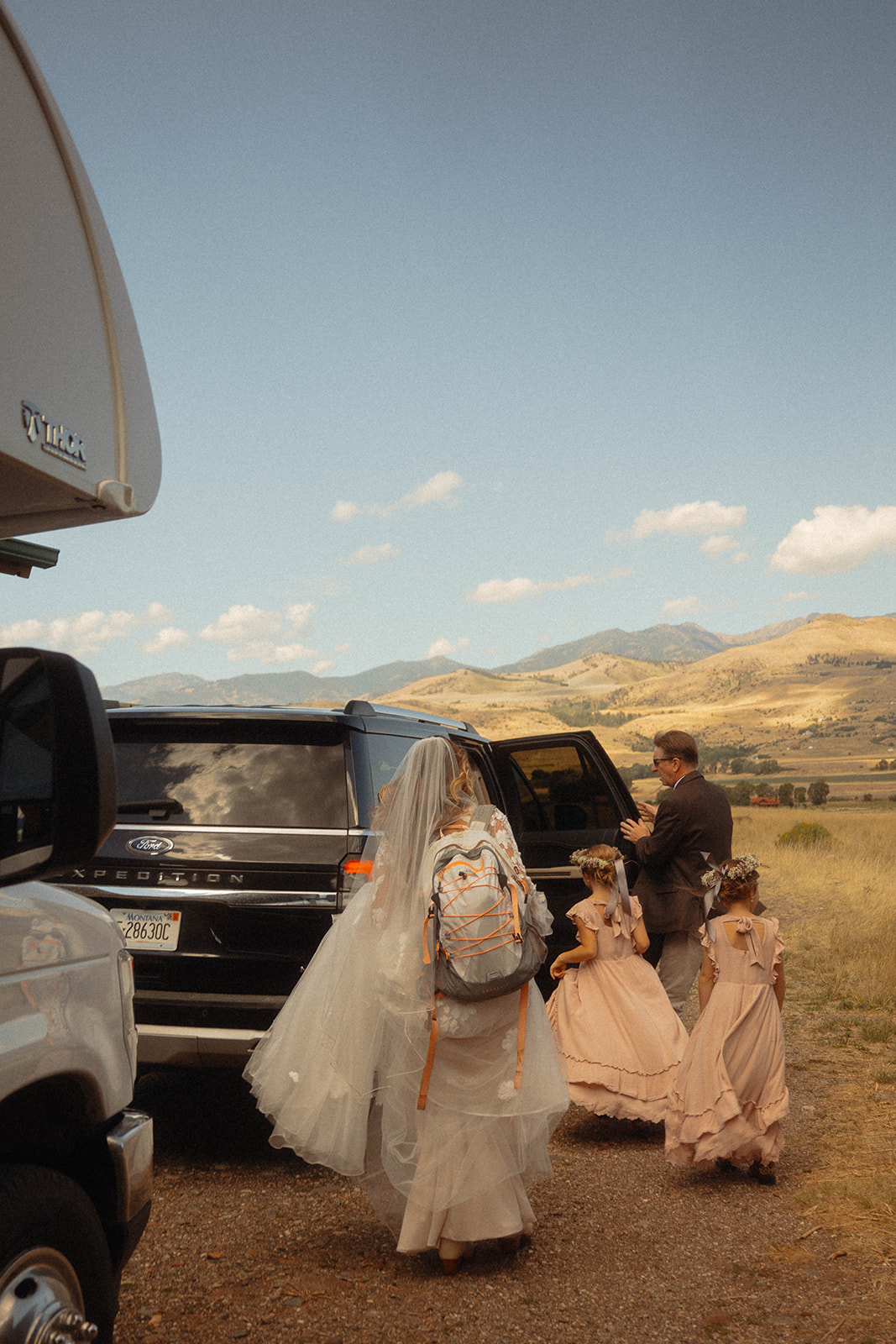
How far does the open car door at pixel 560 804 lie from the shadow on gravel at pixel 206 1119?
2.19 meters

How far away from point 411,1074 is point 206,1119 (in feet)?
8.48

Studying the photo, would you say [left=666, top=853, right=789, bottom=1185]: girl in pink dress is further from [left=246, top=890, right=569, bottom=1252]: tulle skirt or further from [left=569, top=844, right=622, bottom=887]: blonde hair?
[left=246, top=890, right=569, bottom=1252]: tulle skirt

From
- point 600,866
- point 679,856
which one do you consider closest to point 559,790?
point 679,856

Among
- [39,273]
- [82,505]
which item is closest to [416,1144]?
[82,505]

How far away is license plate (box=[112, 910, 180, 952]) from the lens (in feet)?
16.0

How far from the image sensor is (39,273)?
93.7 inches

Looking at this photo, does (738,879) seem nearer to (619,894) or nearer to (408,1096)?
(619,894)

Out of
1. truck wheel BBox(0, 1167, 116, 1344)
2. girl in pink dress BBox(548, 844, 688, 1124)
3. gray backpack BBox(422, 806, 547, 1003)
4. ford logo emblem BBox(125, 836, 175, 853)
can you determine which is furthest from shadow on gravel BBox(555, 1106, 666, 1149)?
truck wheel BBox(0, 1167, 116, 1344)

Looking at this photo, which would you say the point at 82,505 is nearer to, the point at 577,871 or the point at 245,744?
the point at 245,744

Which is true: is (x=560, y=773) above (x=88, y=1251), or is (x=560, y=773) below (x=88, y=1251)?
above

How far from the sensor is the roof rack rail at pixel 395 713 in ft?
17.4

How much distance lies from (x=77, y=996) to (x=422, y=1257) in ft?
7.89

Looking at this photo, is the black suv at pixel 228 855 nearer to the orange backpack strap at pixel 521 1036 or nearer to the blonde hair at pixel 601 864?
the orange backpack strap at pixel 521 1036

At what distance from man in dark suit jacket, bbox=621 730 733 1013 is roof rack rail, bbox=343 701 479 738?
4.21 ft
